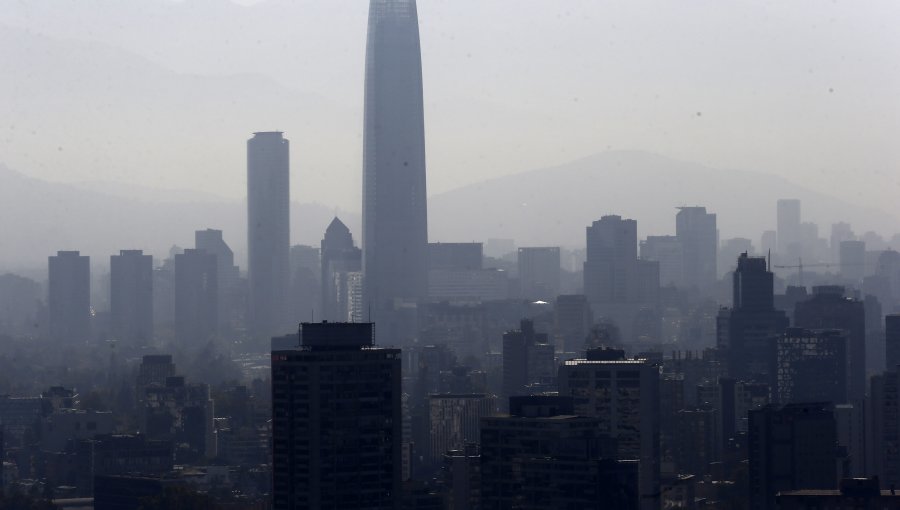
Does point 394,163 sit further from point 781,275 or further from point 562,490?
point 562,490

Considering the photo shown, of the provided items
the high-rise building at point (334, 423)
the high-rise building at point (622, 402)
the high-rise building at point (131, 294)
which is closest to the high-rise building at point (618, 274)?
the high-rise building at point (131, 294)

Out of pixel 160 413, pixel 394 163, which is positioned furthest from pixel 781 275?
pixel 160 413

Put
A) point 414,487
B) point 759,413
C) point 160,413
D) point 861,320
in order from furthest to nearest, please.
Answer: point 861,320, point 160,413, point 759,413, point 414,487

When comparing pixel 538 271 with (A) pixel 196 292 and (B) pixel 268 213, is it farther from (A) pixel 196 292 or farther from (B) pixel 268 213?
(A) pixel 196 292

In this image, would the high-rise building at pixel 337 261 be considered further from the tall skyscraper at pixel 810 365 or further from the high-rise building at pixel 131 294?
the tall skyscraper at pixel 810 365

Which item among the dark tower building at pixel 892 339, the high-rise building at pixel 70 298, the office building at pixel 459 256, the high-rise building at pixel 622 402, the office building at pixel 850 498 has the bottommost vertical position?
the office building at pixel 850 498

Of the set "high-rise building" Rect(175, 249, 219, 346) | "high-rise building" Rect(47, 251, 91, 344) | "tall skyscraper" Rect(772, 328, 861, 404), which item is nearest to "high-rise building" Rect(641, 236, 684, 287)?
"high-rise building" Rect(175, 249, 219, 346)

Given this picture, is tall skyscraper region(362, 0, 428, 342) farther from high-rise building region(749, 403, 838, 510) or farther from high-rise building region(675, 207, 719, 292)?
high-rise building region(749, 403, 838, 510)
